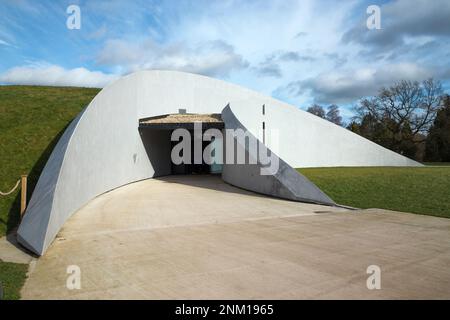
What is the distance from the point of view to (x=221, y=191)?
584 inches

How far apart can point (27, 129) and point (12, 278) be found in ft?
33.8

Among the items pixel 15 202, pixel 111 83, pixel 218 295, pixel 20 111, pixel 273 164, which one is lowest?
pixel 218 295

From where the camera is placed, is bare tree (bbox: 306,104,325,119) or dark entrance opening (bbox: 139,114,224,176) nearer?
dark entrance opening (bbox: 139,114,224,176)

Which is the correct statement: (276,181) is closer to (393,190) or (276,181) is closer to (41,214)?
(393,190)

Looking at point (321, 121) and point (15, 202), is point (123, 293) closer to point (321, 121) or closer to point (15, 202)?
point (15, 202)

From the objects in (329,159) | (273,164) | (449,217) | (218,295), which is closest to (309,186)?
(273,164)

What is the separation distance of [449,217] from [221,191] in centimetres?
820

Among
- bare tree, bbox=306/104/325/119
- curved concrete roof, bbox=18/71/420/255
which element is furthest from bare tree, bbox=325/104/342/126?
curved concrete roof, bbox=18/71/420/255

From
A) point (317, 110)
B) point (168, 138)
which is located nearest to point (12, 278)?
point (168, 138)

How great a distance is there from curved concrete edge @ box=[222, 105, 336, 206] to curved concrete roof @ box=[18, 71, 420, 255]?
2.42 ft

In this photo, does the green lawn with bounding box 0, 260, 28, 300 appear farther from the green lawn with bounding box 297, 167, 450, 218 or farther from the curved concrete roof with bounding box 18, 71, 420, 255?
the green lawn with bounding box 297, 167, 450, 218

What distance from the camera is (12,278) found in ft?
15.3

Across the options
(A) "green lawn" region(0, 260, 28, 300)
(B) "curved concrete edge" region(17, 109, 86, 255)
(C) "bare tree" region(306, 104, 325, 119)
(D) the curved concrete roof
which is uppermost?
(C) "bare tree" region(306, 104, 325, 119)

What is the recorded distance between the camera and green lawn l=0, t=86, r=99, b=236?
31.7ft
